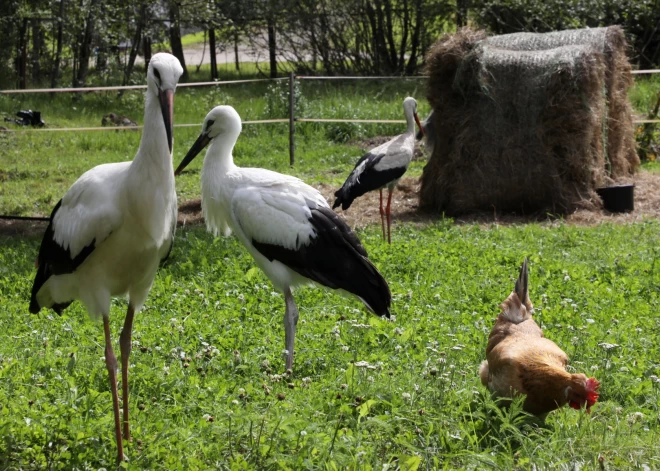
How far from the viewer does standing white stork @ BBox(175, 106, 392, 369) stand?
5617 millimetres

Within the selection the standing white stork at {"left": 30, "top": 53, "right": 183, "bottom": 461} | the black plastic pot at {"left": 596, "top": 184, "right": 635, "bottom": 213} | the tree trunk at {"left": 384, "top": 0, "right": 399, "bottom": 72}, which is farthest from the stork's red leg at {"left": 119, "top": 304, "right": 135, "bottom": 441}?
the tree trunk at {"left": 384, "top": 0, "right": 399, "bottom": 72}

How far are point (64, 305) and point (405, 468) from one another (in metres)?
2.30

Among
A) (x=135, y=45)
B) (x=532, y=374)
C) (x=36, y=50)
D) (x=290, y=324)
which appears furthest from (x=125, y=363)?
(x=36, y=50)

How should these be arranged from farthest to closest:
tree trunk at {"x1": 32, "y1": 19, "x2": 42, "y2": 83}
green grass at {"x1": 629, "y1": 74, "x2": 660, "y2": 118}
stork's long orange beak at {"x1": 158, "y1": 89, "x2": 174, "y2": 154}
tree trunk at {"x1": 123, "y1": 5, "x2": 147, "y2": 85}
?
tree trunk at {"x1": 123, "y1": 5, "x2": 147, "y2": 85}
tree trunk at {"x1": 32, "y1": 19, "x2": 42, "y2": 83}
green grass at {"x1": 629, "y1": 74, "x2": 660, "y2": 118}
stork's long orange beak at {"x1": 158, "y1": 89, "x2": 174, "y2": 154}

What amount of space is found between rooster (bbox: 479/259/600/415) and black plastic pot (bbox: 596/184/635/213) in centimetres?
625

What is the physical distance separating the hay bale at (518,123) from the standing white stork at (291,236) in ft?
17.9

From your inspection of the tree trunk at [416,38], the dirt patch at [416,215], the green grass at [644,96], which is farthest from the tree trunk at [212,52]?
the dirt patch at [416,215]

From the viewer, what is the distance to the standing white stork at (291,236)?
5617 millimetres

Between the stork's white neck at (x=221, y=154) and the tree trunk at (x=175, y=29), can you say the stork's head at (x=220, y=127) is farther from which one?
the tree trunk at (x=175, y=29)

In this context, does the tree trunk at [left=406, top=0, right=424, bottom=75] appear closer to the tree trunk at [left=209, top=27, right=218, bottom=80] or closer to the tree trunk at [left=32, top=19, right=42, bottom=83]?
the tree trunk at [left=209, top=27, right=218, bottom=80]

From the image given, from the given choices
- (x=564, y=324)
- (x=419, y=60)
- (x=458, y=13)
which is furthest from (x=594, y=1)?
(x=564, y=324)

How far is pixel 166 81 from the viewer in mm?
3850

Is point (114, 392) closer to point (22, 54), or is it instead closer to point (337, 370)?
point (337, 370)

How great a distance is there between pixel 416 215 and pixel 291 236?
5.89m
